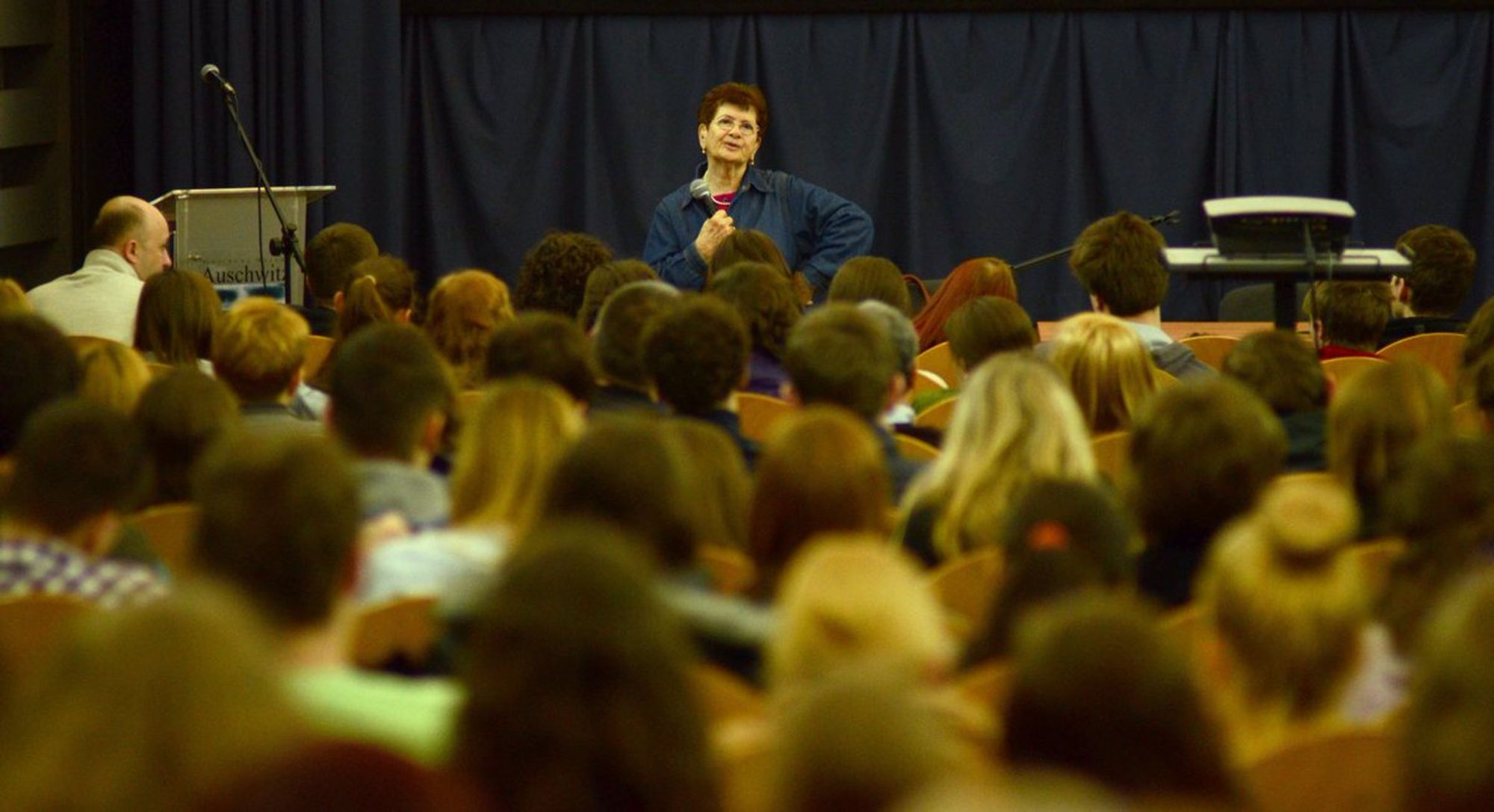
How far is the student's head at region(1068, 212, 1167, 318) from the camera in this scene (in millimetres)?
5648

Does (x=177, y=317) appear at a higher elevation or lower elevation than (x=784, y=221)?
lower

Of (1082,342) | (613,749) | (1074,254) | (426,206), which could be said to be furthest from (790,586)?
(426,206)

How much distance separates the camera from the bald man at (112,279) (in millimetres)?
6164

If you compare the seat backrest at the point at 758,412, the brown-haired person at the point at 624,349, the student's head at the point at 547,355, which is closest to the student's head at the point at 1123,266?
the seat backrest at the point at 758,412

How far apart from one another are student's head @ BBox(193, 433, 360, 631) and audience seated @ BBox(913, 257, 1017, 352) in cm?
375

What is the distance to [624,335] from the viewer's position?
4.43 meters

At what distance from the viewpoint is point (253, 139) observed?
924 centimetres

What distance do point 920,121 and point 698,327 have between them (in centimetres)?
613

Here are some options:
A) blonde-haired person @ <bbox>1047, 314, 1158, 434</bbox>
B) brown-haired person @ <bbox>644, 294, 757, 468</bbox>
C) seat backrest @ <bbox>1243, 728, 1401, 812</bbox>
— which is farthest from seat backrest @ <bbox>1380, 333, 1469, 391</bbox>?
seat backrest @ <bbox>1243, 728, 1401, 812</bbox>

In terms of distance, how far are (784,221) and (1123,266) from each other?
2091 mm

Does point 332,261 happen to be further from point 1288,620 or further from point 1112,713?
point 1112,713

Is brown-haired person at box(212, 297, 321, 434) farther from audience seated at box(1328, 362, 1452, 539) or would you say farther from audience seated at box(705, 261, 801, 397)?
audience seated at box(1328, 362, 1452, 539)

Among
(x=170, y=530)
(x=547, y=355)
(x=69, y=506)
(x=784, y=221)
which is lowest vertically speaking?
(x=170, y=530)

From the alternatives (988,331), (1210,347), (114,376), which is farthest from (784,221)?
(114,376)
